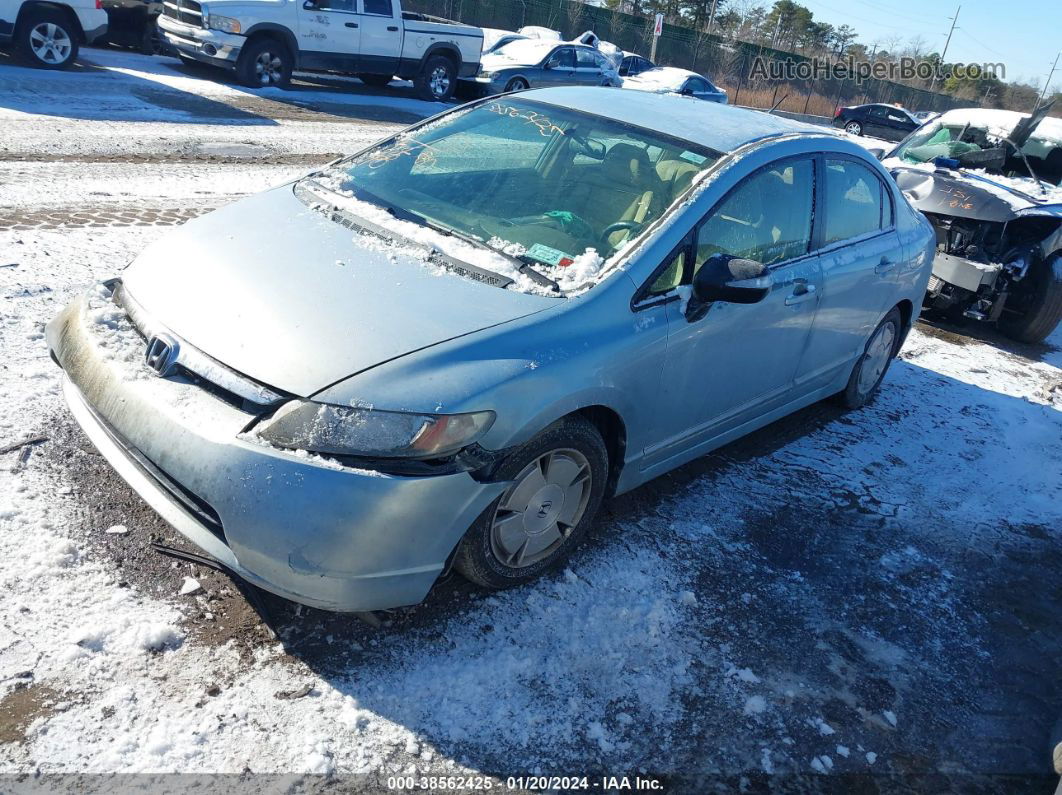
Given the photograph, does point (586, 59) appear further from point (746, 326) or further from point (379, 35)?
point (746, 326)

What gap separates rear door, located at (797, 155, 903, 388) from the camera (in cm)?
462

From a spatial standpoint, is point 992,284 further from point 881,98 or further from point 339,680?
point 881,98

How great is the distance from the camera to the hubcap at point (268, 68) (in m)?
15.3

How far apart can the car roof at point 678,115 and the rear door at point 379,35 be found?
13.2m

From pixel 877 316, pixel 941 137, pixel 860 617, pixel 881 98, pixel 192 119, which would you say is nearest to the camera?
pixel 860 617

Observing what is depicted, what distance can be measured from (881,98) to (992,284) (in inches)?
2075

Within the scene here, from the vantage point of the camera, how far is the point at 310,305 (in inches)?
121

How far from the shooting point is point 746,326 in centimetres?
400

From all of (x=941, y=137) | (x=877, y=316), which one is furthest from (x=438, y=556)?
(x=941, y=137)

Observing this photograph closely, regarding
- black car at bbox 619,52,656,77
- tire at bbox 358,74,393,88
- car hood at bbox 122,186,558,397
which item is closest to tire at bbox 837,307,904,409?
car hood at bbox 122,186,558,397

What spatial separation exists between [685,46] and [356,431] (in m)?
43.3

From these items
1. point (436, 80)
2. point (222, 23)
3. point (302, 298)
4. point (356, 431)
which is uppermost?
point (222, 23)

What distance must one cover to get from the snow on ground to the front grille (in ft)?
37.8

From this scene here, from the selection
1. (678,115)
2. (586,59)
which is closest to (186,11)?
(586,59)
